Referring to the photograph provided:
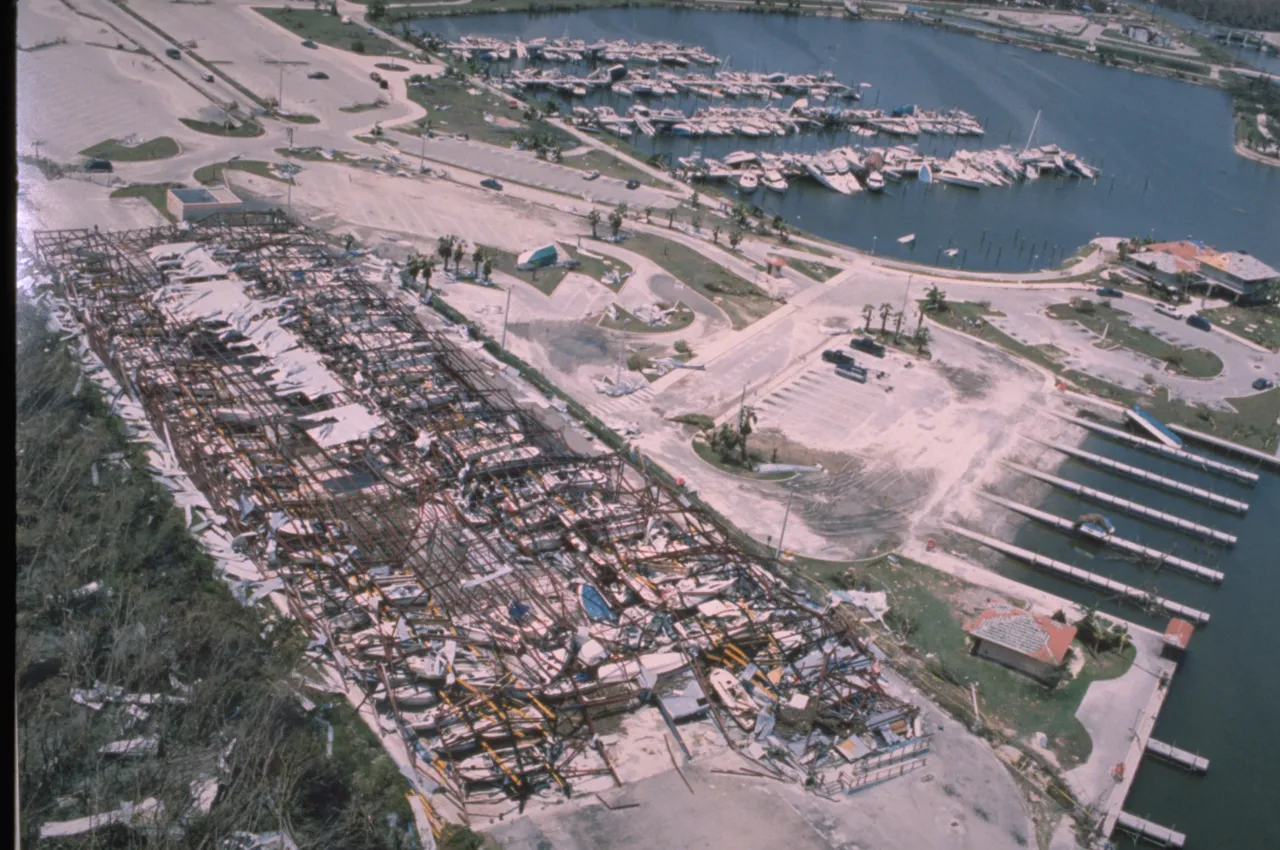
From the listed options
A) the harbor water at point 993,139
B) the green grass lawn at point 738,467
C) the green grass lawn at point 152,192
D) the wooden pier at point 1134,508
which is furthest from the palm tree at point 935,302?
the green grass lawn at point 152,192

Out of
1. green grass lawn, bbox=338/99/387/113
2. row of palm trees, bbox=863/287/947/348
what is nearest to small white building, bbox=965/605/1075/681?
row of palm trees, bbox=863/287/947/348

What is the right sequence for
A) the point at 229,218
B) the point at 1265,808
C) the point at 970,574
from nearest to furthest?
the point at 1265,808
the point at 970,574
the point at 229,218

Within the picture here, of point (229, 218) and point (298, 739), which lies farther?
point (229, 218)

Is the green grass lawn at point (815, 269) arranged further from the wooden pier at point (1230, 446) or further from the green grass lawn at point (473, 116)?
the green grass lawn at point (473, 116)

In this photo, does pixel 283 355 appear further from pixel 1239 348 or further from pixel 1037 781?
pixel 1239 348

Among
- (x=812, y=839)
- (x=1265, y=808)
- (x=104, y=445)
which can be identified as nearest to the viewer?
(x=812, y=839)

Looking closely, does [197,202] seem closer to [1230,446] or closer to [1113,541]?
[1113,541]

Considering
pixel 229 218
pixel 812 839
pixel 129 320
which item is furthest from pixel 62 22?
pixel 812 839

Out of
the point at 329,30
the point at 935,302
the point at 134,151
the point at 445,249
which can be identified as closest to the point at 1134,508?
the point at 935,302
